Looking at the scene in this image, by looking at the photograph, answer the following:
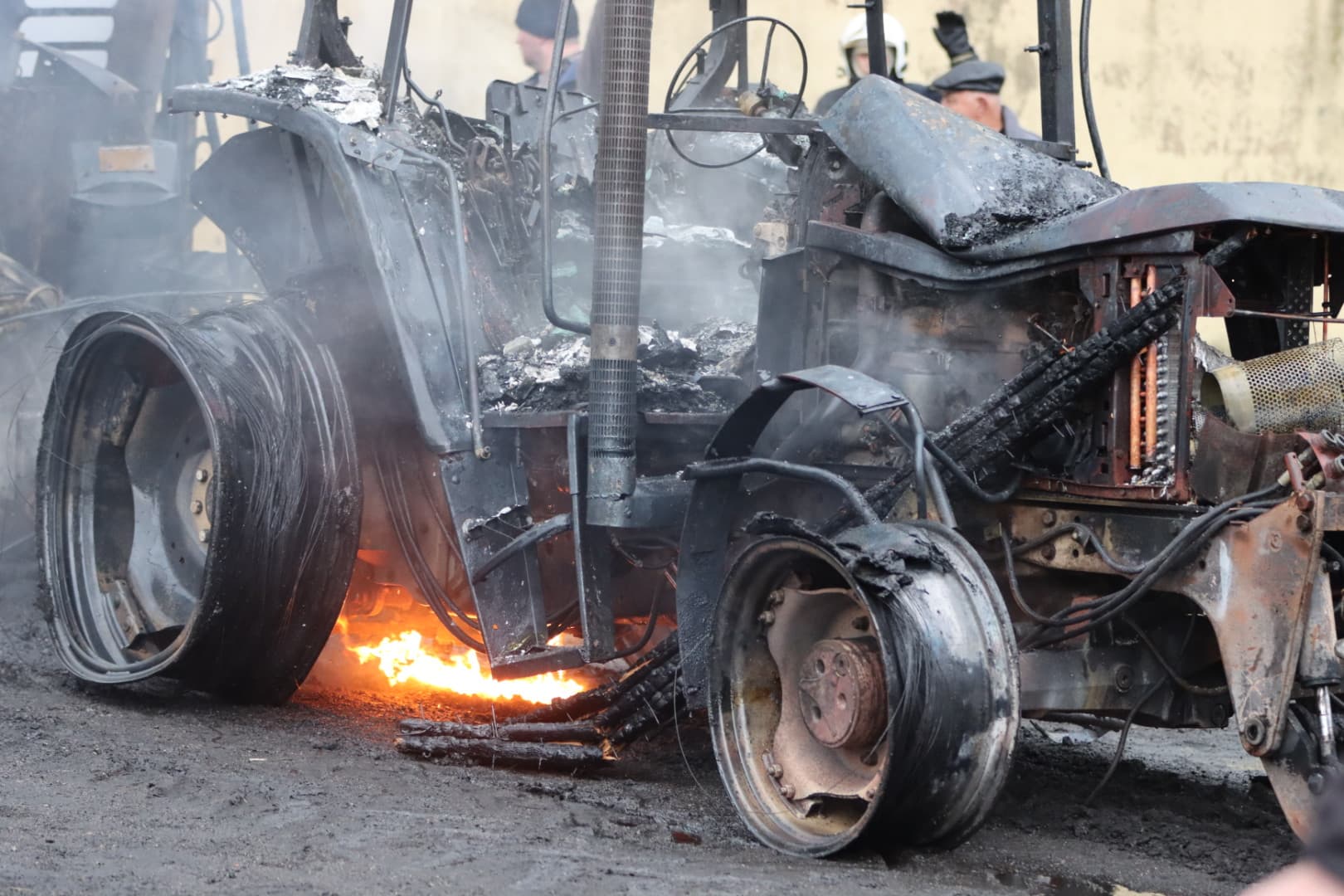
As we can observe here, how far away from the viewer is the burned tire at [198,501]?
14.8 ft

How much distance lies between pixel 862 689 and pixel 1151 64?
38.6ft

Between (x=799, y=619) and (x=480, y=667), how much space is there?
2022 mm

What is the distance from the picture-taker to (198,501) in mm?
5023

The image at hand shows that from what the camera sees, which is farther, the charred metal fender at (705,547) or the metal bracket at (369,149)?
the metal bracket at (369,149)

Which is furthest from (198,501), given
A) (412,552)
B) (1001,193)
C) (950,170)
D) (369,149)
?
(1001,193)

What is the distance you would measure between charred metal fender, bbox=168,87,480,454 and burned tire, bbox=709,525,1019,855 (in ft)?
4.47

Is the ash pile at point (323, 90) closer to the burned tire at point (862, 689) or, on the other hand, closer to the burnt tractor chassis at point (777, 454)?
the burnt tractor chassis at point (777, 454)

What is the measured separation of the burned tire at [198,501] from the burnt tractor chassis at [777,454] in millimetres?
14

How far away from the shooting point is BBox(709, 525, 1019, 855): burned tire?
10.2ft

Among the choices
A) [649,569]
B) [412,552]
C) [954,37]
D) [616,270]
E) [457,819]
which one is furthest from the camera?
[954,37]

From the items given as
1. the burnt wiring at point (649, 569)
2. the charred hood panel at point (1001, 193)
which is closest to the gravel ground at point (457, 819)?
the burnt wiring at point (649, 569)

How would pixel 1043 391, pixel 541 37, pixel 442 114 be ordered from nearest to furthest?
pixel 1043 391 < pixel 442 114 < pixel 541 37

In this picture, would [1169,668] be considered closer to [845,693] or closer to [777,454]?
[845,693]

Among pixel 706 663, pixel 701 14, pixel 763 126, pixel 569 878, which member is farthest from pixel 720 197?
pixel 701 14
